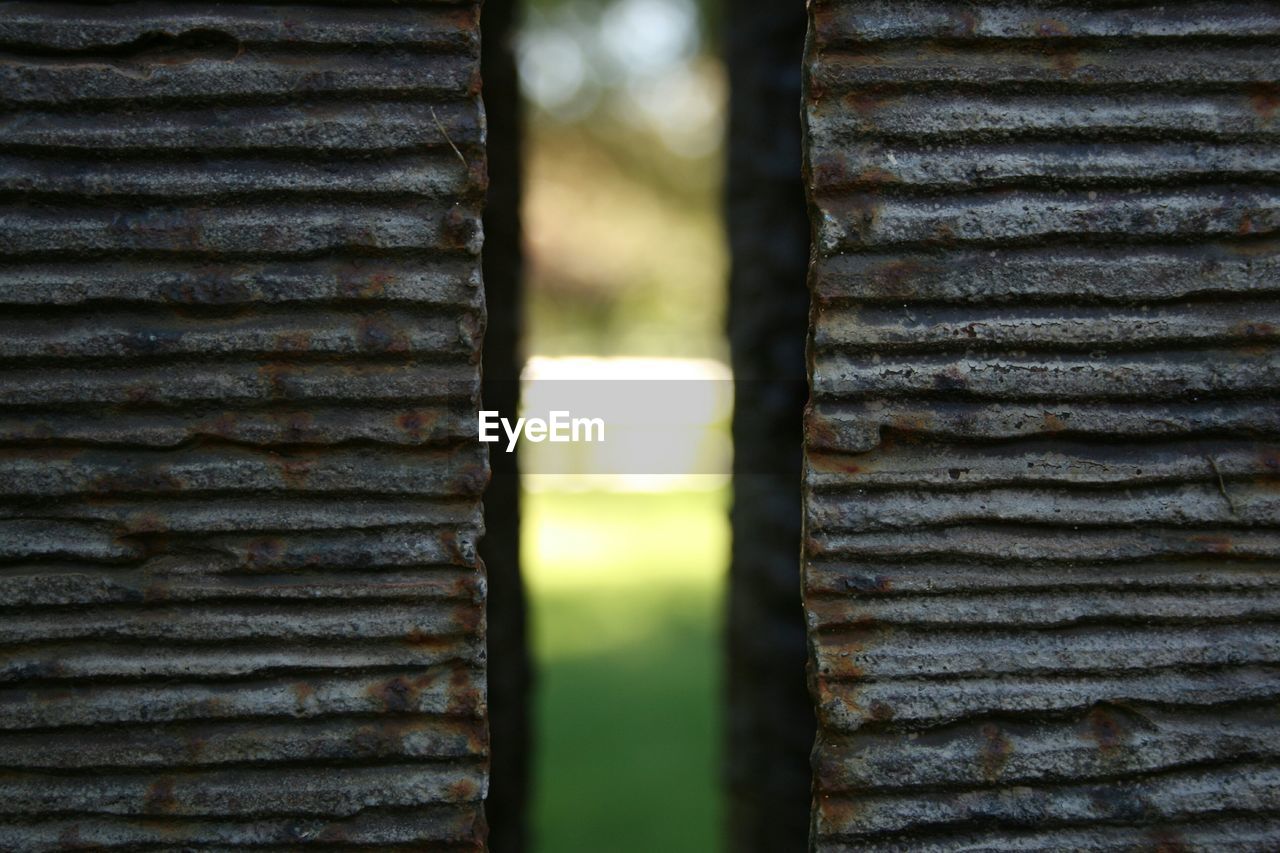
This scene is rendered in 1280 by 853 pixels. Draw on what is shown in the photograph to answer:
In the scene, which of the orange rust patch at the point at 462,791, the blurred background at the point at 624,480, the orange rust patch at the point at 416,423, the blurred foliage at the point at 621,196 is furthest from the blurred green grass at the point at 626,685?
the blurred foliage at the point at 621,196

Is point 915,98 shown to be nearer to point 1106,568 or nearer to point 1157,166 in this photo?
point 1157,166

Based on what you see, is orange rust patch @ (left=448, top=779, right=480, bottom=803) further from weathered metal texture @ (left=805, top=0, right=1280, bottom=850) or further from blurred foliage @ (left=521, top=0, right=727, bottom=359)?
blurred foliage @ (left=521, top=0, right=727, bottom=359)

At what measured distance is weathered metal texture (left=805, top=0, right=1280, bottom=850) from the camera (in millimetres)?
1796

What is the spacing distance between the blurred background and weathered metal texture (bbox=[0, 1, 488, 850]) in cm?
141

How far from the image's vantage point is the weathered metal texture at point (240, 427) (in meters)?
1.79

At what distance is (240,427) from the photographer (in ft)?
5.93

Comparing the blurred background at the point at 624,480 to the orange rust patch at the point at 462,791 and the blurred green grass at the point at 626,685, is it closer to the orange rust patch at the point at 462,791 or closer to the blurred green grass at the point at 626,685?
the blurred green grass at the point at 626,685

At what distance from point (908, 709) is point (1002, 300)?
73 centimetres

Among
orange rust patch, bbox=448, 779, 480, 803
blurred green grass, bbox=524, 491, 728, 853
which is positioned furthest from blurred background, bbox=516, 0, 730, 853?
orange rust patch, bbox=448, 779, 480, 803

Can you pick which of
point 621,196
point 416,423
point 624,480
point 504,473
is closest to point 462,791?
point 416,423

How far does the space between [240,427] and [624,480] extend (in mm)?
9442

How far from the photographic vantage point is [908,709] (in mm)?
1824

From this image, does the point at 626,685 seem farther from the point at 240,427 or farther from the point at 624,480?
the point at 624,480

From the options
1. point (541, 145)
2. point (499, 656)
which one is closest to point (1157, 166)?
point (499, 656)
